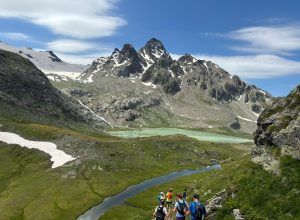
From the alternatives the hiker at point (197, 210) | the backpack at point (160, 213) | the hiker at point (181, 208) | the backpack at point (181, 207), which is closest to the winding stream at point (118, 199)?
the backpack at point (160, 213)

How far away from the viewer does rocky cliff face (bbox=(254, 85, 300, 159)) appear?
151ft

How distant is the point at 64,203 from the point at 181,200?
120 m

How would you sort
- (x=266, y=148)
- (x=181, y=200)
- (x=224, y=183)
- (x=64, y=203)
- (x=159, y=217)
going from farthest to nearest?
(x=64, y=203) < (x=224, y=183) < (x=266, y=148) < (x=159, y=217) < (x=181, y=200)

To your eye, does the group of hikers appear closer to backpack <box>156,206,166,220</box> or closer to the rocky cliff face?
backpack <box>156,206,166,220</box>

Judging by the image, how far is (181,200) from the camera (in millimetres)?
37750

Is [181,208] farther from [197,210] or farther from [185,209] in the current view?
[197,210]

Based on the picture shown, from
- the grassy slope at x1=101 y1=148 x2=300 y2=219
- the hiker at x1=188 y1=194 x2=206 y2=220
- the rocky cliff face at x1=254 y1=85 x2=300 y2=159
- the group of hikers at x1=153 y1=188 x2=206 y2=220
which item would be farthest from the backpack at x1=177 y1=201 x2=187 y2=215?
the rocky cliff face at x1=254 y1=85 x2=300 y2=159

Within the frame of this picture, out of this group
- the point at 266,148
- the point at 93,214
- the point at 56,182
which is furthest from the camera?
the point at 56,182

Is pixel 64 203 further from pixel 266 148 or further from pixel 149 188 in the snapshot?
pixel 266 148

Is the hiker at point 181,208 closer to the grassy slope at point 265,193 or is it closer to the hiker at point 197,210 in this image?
the hiker at point 197,210

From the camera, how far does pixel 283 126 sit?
49719 mm

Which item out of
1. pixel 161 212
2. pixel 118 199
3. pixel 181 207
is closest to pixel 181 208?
pixel 181 207

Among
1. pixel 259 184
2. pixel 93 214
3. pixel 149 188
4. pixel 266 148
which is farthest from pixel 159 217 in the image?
pixel 149 188

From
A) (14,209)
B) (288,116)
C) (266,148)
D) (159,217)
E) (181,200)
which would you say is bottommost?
(14,209)
